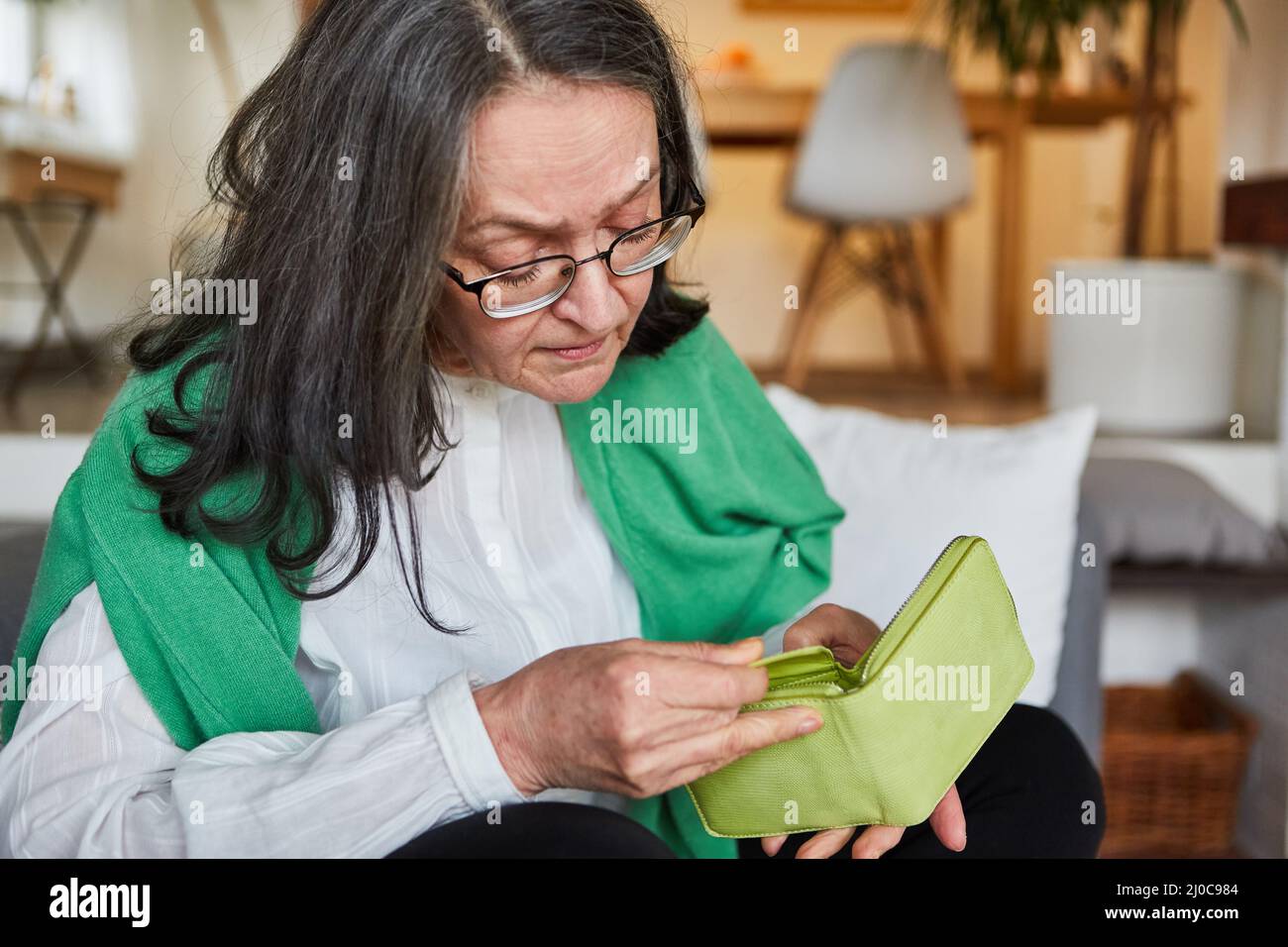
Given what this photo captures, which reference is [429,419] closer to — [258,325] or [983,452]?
[258,325]

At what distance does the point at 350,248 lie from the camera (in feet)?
2.13

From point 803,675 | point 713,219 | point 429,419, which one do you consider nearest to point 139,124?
point 713,219

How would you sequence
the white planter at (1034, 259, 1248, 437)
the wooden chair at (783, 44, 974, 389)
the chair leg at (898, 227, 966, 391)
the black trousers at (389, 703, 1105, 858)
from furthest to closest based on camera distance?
the chair leg at (898, 227, 966, 391) → the wooden chair at (783, 44, 974, 389) → the white planter at (1034, 259, 1248, 437) → the black trousers at (389, 703, 1105, 858)

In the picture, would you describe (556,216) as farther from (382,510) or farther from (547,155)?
(382,510)

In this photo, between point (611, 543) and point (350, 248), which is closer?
point (350, 248)

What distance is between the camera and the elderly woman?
0.60 metres

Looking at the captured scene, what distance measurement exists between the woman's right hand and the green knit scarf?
0.15 metres

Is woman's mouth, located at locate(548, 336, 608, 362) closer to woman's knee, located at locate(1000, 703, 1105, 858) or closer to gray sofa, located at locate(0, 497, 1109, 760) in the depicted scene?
woman's knee, located at locate(1000, 703, 1105, 858)

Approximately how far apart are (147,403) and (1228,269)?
1.67m

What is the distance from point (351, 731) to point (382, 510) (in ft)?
0.55

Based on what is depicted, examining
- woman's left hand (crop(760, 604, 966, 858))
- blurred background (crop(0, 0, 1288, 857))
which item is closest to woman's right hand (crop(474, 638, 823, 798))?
woman's left hand (crop(760, 604, 966, 858))

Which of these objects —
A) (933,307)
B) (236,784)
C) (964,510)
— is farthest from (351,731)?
(933,307)
